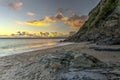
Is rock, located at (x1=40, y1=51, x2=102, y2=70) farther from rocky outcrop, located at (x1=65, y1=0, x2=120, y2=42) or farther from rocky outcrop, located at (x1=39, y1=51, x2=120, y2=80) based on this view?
rocky outcrop, located at (x1=65, y1=0, x2=120, y2=42)

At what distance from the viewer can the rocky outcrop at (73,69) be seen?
23.5 ft

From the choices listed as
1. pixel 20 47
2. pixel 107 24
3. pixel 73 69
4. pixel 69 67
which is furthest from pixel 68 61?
pixel 107 24

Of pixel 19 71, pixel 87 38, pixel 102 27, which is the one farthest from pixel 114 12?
pixel 19 71

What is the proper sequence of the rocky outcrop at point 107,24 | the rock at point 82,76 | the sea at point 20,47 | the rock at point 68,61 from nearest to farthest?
the rock at point 82,76
the rock at point 68,61
the sea at point 20,47
the rocky outcrop at point 107,24

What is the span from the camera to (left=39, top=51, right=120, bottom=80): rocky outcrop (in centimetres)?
718

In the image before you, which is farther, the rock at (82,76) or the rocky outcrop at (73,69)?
the rocky outcrop at (73,69)

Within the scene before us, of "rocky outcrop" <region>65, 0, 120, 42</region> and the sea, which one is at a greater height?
"rocky outcrop" <region>65, 0, 120, 42</region>

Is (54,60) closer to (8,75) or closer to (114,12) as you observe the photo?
(8,75)

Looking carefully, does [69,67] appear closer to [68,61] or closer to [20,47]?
[68,61]

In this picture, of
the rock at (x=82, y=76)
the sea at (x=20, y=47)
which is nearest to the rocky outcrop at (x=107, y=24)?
the sea at (x=20, y=47)

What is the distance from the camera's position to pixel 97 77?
23.3ft

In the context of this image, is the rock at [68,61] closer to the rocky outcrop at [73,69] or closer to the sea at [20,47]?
the rocky outcrop at [73,69]

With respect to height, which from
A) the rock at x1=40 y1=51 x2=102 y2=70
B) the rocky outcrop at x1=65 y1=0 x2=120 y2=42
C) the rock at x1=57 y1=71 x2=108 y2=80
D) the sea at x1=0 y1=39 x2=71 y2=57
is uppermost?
the rocky outcrop at x1=65 y1=0 x2=120 y2=42

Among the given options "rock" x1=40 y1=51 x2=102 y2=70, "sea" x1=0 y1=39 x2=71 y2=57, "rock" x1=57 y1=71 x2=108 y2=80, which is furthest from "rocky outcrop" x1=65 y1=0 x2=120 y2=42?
"rock" x1=57 y1=71 x2=108 y2=80
